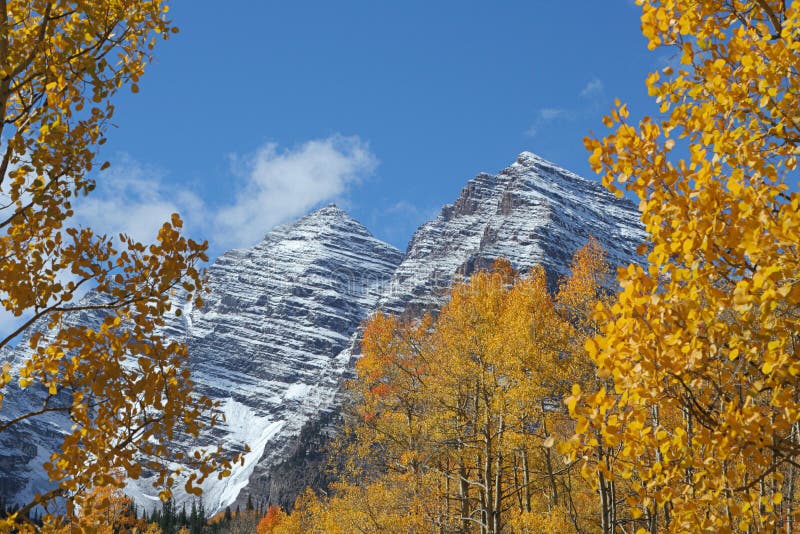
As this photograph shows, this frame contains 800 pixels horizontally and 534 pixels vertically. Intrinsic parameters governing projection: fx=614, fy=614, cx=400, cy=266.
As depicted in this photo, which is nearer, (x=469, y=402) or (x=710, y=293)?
(x=710, y=293)

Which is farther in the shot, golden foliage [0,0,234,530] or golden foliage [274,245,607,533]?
golden foliage [274,245,607,533]

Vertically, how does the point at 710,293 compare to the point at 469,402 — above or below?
below

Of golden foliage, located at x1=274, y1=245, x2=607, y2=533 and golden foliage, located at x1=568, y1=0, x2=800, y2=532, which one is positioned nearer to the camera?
golden foliage, located at x1=568, y1=0, x2=800, y2=532

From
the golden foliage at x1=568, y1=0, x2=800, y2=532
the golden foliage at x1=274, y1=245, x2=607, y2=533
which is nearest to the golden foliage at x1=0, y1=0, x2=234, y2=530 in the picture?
the golden foliage at x1=568, y1=0, x2=800, y2=532

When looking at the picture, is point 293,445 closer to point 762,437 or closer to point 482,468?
point 482,468

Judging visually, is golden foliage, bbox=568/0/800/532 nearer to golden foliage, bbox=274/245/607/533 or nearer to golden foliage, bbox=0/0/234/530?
golden foliage, bbox=0/0/234/530

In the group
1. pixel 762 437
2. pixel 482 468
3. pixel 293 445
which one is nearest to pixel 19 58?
pixel 762 437

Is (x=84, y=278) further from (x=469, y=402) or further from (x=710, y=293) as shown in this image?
(x=469, y=402)

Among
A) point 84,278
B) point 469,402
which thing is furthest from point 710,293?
point 469,402

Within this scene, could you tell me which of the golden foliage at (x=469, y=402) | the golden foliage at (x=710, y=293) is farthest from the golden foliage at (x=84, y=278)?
the golden foliage at (x=469, y=402)

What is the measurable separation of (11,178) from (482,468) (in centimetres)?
1117

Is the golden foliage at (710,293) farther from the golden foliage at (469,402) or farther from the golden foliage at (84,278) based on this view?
the golden foliage at (469,402)

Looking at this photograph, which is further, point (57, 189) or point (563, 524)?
point (563, 524)

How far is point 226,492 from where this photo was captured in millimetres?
180750
